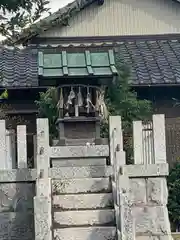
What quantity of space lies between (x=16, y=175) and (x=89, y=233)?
68.8 inches

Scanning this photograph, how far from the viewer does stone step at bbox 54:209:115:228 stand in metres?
9.02

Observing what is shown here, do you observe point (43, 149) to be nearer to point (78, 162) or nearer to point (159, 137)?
point (78, 162)

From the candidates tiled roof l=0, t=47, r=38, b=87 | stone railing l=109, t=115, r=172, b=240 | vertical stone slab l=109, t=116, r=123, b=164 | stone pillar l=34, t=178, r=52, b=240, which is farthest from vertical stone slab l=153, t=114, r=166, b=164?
tiled roof l=0, t=47, r=38, b=87

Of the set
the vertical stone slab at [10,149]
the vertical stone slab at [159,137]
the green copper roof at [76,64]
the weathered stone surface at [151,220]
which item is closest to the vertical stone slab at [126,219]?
the weathered stone surface at [151,220]

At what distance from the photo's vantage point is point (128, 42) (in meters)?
17.2

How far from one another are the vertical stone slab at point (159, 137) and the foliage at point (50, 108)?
2518mm

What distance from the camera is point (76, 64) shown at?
10.7 metres

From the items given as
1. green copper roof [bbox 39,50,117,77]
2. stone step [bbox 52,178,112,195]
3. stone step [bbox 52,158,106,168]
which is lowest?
stone step [bbox 52,178,112,195]

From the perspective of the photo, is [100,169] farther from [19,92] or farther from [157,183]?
[19,92]

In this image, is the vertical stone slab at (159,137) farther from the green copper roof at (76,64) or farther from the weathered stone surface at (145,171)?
the green copper roof at (76,64)

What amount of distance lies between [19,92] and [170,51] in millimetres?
4302

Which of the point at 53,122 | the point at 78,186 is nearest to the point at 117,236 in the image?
the point at 78,186

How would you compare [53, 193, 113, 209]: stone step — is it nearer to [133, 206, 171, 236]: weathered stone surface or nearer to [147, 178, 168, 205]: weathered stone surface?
[133, 206, 171, 236]: weathered stone surface

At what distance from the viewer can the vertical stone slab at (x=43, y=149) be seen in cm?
950
